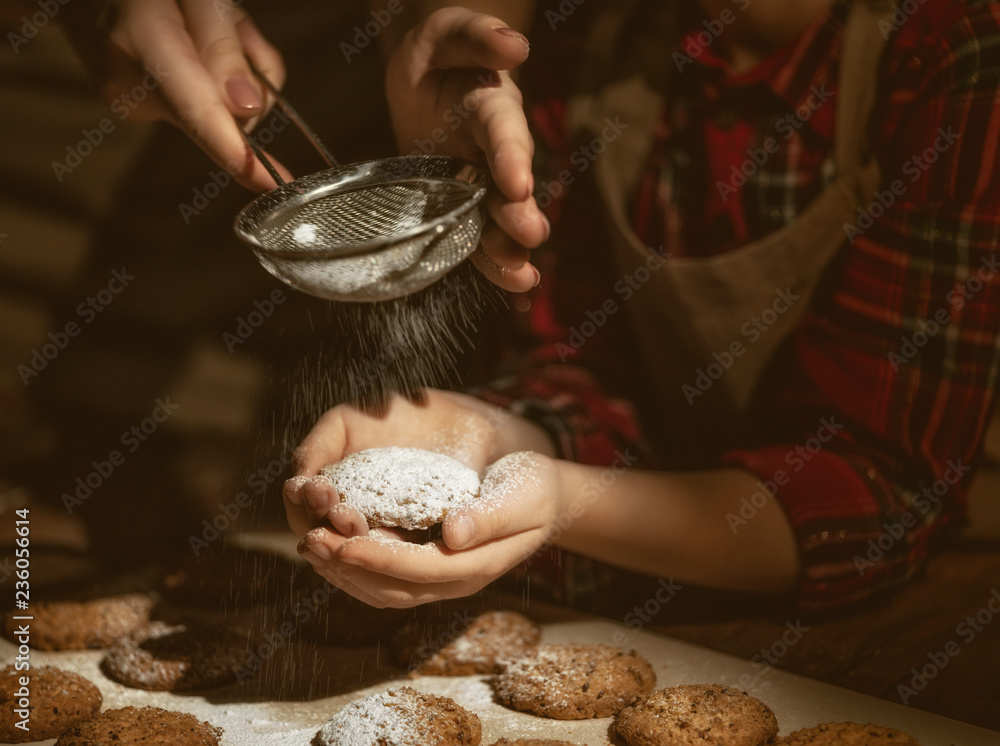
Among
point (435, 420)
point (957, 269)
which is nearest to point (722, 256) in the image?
point (957, 269)

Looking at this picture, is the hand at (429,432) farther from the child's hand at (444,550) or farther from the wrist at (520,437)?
the child's hand at (444,550)

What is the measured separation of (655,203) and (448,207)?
2.34 ft

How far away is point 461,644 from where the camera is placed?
4.00 ft

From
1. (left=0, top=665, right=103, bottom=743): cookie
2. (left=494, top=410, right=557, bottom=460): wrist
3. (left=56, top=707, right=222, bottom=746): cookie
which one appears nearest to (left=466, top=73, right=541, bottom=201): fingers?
(left=494, top=410, right=557, bottom=460): wrist

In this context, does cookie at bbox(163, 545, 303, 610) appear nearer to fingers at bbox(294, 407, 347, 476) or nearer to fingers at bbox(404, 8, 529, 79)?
fingers at bbox(294, 407, 347, 476)

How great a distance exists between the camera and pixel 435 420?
4.42 feet

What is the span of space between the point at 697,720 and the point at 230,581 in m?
0.81

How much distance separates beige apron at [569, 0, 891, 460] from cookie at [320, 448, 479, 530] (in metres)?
0.62

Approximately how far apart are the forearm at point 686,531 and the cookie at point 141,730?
58 centimetres

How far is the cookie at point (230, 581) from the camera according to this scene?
1.39 metres

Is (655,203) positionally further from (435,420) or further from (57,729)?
(57,729)

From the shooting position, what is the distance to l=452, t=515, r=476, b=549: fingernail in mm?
944

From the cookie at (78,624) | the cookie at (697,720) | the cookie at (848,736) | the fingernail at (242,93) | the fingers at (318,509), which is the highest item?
the fingernail at (242,93)

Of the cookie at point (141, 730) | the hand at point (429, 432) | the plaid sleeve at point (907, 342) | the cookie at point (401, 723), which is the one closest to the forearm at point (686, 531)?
the plaid sleeve at point (907, 342)
